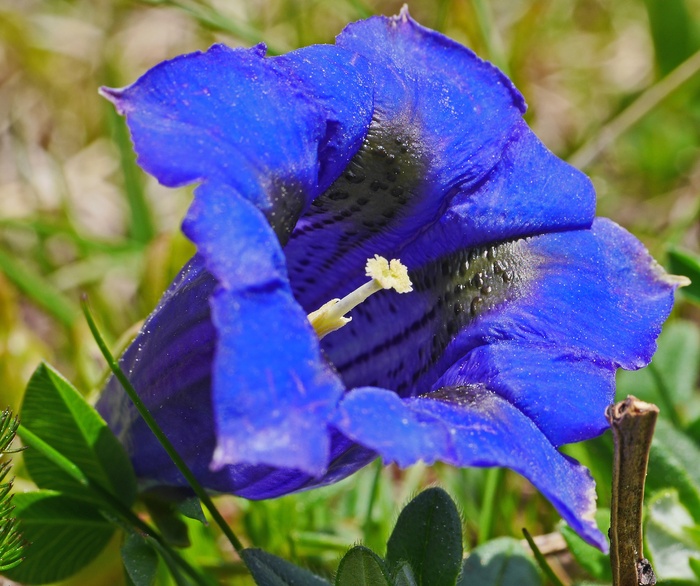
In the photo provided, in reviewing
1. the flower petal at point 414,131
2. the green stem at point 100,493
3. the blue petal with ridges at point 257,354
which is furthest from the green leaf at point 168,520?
the blue petal with ridges at point 257,354

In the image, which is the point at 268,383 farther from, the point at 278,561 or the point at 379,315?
the point at 379,315

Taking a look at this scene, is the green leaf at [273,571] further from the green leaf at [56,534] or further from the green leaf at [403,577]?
the green leaf at [56,534]

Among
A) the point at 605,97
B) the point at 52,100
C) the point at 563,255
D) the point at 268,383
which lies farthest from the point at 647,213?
the point at 268,383

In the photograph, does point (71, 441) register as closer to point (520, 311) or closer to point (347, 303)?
point (347, 303)

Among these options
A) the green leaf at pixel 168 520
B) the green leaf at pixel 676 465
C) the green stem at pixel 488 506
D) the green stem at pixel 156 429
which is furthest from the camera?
the green stem at pixel 488 506

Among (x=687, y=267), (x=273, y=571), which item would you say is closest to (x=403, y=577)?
(x=273, y=571)

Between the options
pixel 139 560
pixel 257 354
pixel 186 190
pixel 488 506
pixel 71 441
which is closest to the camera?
pixel 257 354
